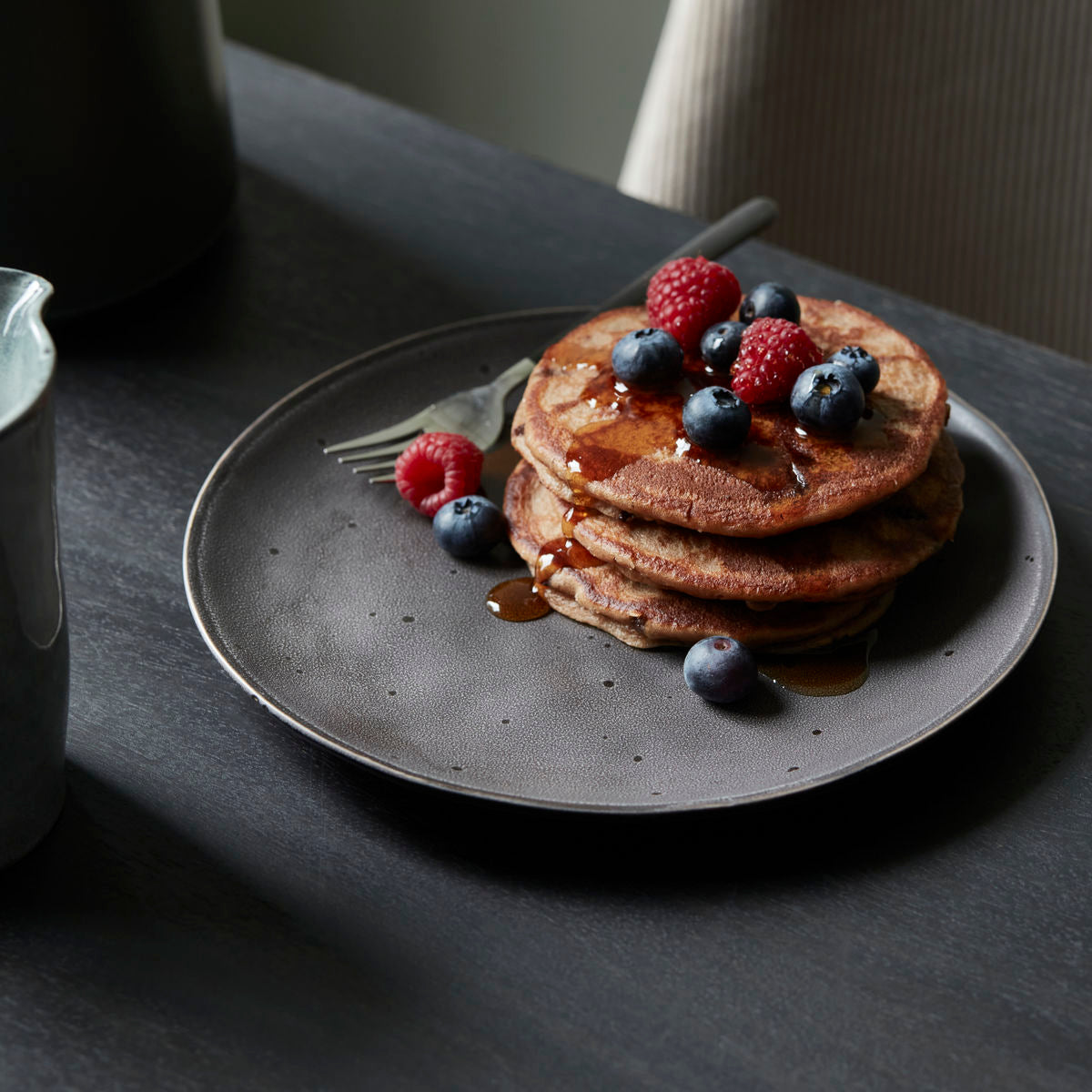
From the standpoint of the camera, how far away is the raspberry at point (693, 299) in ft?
4.12

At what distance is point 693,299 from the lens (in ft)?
4.11

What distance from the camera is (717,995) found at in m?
0.84

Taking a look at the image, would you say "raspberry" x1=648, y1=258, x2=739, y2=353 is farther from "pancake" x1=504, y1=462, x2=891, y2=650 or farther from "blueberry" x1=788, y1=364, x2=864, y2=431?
"pancake" x1=504, y1=462, x2=891, y2=650

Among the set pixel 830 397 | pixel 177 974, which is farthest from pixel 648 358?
pixel 177 974

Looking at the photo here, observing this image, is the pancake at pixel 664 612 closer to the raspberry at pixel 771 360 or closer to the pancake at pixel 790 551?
the pancake at pixel 790 551

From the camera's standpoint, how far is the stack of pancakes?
3.63 feet

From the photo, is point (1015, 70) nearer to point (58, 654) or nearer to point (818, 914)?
point (818, 914)

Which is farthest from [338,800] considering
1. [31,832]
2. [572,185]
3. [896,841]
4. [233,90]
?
[233,90]

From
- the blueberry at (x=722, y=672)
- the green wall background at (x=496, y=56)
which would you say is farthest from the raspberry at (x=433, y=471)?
the green wall background at (x=496, y=56)

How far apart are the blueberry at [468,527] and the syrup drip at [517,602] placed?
0.16 ft

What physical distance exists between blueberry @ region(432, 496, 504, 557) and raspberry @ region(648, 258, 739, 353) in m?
0.27

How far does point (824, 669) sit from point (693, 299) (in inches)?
16.1

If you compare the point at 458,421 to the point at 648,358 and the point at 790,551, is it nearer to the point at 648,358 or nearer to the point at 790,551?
the point at 648,358

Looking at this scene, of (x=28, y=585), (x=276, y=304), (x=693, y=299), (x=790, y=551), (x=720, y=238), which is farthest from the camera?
(x=276, y=304)
